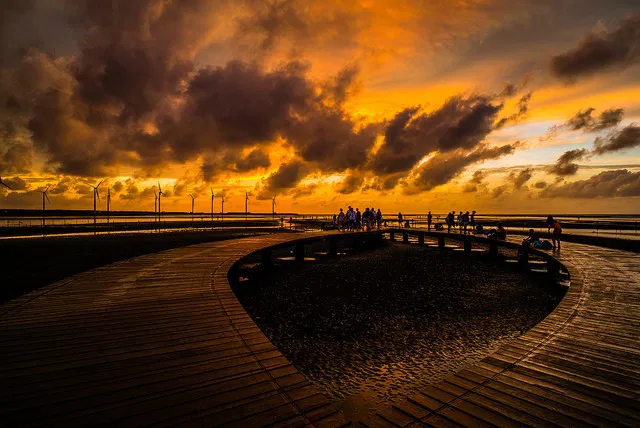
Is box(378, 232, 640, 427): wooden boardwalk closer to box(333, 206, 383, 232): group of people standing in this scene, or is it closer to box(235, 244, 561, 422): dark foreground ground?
box(235, 244, 561, 422): dark foreground ground

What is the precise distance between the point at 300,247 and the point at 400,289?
9914 mm

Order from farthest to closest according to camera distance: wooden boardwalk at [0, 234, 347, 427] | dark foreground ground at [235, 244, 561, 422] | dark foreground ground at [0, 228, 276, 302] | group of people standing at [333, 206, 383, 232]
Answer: group of people standing at [333, 206, 383, 232] < dark foreground ground at [0, 228, 276, 302] < dark foreground ground at [235, 244, 561, 422] < wooden boardwalk at [0, 234, 347, 427]

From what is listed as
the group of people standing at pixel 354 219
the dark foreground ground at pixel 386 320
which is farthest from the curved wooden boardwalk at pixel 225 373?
the group of people standing at pixel 354 219

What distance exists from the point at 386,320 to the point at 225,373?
664 cm

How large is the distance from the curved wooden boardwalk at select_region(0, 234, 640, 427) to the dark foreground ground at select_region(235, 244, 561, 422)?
1224 millimetres

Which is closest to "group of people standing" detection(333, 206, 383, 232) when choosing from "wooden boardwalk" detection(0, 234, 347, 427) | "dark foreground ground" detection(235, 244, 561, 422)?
"dark foreground ground" detection(235, 244, 561, 422)

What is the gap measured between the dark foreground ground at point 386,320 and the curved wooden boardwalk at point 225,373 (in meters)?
1.22

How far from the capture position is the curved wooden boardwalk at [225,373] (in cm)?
372

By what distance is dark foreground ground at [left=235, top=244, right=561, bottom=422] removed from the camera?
6.88 m

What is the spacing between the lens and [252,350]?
5449 millimetres

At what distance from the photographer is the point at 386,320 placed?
1040 centimetres

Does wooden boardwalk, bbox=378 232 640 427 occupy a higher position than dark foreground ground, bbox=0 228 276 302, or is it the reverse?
wooden boardwalk, bbox=378 232 640 427

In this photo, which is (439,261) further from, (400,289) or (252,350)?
(252,350)

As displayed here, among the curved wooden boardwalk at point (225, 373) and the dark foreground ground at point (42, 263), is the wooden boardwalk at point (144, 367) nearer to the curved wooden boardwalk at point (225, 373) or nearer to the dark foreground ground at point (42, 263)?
the curved wooden boardwalk at point (225, 373)
